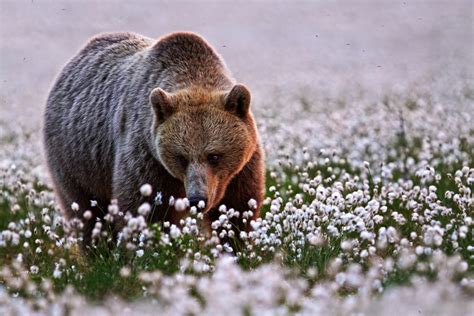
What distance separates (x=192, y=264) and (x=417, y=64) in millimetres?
20224

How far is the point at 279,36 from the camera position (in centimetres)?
3002

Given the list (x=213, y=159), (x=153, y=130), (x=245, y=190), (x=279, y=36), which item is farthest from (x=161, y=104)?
(x=279, y=36)

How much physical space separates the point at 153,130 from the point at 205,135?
0.50 m

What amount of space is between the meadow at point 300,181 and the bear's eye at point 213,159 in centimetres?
53

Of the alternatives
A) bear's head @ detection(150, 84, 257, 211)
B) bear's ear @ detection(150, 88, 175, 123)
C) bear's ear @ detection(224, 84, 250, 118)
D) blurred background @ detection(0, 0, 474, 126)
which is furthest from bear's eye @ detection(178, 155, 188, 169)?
blurred background @ detection(0, 0, 474, 126)

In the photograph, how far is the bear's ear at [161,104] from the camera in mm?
7316

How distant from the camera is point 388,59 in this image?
Result: 26828 millimetres

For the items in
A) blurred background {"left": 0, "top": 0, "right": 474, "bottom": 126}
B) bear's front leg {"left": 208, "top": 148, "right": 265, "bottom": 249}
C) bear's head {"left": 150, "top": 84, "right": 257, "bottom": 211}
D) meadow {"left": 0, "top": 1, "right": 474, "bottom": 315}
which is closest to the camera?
meadow {"left": 0, "top": 1, "right": 474, "bottom": 315}

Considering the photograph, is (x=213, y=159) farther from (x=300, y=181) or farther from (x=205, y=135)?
(x=300, y=181)

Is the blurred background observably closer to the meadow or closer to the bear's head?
the meadow

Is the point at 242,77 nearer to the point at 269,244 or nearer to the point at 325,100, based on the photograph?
the point at 325,100

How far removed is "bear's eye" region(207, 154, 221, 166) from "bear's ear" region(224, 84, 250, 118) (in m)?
0.50

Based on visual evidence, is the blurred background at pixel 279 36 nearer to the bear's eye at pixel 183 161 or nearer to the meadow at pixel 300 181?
the meadow at pixel 300 181

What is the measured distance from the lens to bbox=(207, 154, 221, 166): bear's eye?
7.18 meters
